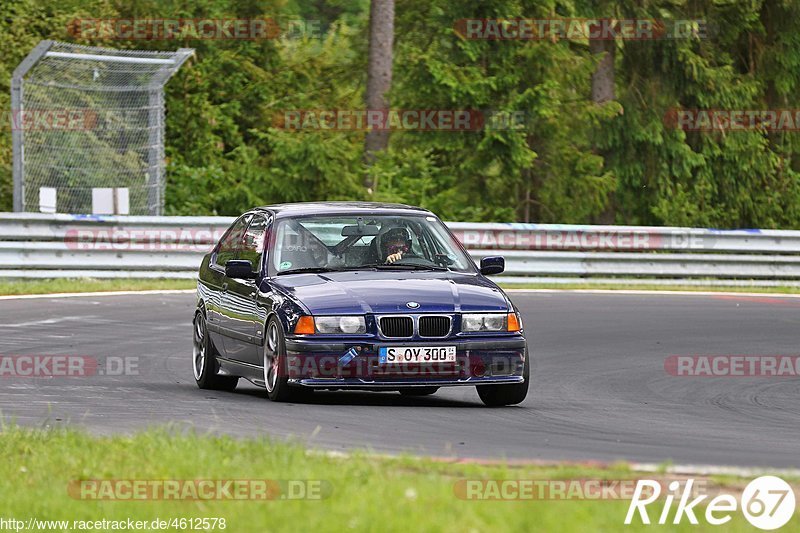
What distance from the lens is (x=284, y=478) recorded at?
24.5 ft

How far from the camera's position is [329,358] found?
11016mm

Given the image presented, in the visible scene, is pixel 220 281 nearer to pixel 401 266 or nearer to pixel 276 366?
pixel 401 266

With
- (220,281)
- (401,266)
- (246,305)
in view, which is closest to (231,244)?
(220,281)

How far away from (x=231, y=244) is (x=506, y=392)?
10.5 ft

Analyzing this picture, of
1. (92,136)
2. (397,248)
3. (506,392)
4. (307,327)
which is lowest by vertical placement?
(92,136)

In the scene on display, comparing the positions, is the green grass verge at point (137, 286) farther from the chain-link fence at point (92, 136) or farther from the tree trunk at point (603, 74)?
the tree trunk at point (603, 74)

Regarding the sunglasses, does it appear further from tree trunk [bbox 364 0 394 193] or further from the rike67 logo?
tree trunk [bbox 364 0 394 193]

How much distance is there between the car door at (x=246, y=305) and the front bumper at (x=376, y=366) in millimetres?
906

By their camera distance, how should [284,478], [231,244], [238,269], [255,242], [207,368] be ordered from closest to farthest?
1. [284,478]
2. [238,269]
3. [255,242]
4. [207,368]
5. [231,244]

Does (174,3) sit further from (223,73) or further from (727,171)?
(727,171)

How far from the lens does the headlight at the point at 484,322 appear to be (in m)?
11.2

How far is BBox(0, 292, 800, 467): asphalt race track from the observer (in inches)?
Answer: 367

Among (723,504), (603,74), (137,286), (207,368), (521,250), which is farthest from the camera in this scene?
(603,74)

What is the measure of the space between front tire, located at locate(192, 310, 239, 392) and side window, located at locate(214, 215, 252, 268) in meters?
0.53
